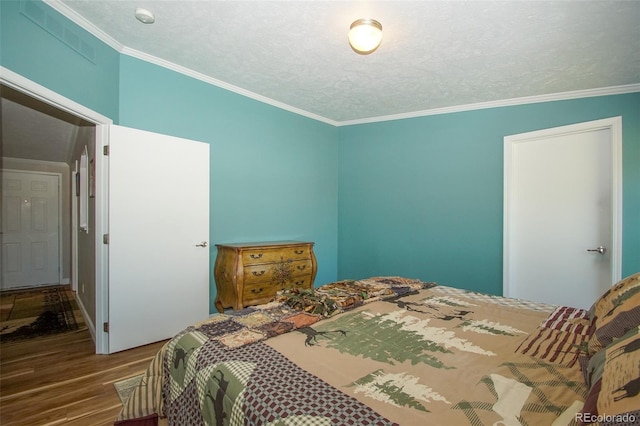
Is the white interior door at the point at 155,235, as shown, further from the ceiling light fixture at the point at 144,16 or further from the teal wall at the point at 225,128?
the ceiling light fixture at the point at 144,16

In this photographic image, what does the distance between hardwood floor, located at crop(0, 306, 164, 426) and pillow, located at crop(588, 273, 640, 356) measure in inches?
92.9

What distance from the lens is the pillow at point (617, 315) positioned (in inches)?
38.0

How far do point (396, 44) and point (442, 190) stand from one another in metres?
2.00

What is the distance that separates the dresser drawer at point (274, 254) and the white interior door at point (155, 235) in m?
0.43

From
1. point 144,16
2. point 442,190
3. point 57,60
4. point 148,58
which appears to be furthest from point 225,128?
point 442,190

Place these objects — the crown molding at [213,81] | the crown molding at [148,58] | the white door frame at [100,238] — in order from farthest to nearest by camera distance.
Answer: the crown molding at [213,81] < the white door frame at [100,238] < the crown molding at [148,58]

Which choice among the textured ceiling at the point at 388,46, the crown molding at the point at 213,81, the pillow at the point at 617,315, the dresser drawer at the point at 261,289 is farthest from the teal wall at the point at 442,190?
the pillow at the point at 617,315

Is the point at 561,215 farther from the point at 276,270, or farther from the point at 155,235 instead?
the point at 155,235

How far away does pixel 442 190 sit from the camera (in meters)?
3.82

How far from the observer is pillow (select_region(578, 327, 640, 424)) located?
57 centimetres

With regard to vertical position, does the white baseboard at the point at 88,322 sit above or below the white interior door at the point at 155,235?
below

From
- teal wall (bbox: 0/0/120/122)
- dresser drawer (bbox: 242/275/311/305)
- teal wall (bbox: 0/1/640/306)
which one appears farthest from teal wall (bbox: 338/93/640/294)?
teal wall (bbox: 0/0/120/122)

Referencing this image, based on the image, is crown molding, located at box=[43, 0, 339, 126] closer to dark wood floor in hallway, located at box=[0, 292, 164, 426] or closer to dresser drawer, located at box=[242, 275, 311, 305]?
dresser drawer, located at box=[242, 275, 311, 305]

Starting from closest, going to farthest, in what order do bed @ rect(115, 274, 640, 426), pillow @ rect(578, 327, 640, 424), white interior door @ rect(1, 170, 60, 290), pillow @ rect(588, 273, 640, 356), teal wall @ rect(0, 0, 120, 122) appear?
pillow @ rect(578, 327, 640, 424) < bed @ rect(115, 274, 640, 426) < pillow @ rect(588, 273, 640, 356) < teal wall @ rect(0, 0, 120, 122) < white interior door @ rect(1, 170, 60, 290)
